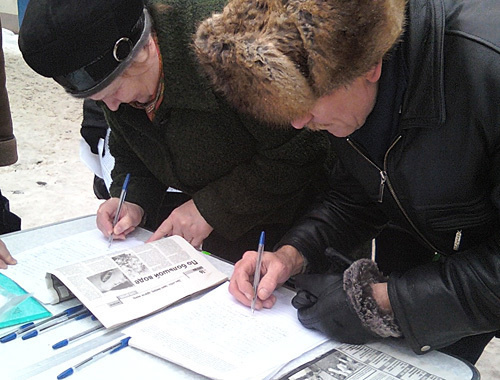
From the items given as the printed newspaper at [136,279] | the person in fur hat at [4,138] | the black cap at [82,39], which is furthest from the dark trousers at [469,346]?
the person in fur hat at [4,138]

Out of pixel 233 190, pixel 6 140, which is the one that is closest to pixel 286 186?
pixel 233 190

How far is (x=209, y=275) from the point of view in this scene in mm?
1159

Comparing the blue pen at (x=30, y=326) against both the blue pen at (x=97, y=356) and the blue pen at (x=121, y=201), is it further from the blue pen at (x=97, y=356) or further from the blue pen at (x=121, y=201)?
the blue pen at (x=121, y=201)

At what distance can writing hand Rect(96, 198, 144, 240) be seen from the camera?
1.35 metres

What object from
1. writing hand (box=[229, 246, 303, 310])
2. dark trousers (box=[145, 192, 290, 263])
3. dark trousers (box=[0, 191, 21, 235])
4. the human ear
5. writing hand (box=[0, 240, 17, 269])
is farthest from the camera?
dark trousers (box=[0, 191, 21, 235])

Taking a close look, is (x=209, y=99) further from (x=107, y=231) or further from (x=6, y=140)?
(x=6, y=140)

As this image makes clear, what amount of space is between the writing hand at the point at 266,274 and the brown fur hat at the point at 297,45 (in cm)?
40

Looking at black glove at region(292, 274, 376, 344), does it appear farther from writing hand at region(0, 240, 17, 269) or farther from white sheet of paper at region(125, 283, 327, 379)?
writing hand at region(0, 240, 17, 269)

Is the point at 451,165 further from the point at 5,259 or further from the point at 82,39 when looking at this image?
the point at 5,259

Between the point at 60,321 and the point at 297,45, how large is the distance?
0.66m

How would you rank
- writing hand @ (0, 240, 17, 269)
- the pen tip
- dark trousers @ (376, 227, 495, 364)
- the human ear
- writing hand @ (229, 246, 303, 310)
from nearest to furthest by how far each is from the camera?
the human ear < the pen tip < writing hand @ (229, 246, 303, 310) < writing hand @ (0, 240, 17, 269) < dark trousers @ (376, 227, 495, 364)

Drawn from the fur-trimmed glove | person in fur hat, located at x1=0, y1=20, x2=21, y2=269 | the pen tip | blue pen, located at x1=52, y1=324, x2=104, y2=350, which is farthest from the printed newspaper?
person in fur hat, located at x1=0, y1=20, x2=21, y2=269

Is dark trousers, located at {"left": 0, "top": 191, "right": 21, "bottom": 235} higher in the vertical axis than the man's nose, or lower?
lower

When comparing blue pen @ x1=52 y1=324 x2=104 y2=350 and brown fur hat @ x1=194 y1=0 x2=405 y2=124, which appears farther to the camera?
blue pen @ x1=52 y1=324 x2=104 y2=350
